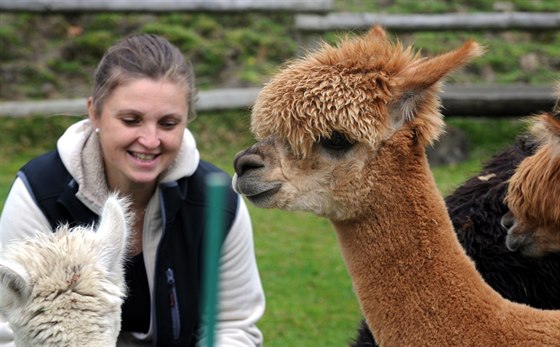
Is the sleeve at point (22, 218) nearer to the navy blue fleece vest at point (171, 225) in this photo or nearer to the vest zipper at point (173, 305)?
the navy blue fleece vest at point (171, 225)

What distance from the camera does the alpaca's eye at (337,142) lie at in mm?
2643

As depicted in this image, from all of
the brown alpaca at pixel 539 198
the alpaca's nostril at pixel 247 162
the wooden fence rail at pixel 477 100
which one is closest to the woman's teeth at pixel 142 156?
the alpaca's nostril at pixel 247 162

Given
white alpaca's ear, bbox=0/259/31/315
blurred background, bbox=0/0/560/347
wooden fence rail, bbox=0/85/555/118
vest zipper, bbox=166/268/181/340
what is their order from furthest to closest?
wooden fence rail, bbox=0/85/555/118 → blurred background, bbox=0/0/560/347 → vest zipper, bbox=166/268/181/340 → white alpaca's ear, bbox=0/259/31/315

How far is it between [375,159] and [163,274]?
96 cm

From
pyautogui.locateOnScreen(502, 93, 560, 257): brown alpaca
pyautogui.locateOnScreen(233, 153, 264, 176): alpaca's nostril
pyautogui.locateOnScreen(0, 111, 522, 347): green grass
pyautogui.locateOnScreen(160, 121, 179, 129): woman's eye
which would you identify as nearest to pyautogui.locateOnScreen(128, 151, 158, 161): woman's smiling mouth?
pyautogui.locateOnScreen(160, 121, 179, 129): woman's eye

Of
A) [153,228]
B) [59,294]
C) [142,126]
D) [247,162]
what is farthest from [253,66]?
[59,294]

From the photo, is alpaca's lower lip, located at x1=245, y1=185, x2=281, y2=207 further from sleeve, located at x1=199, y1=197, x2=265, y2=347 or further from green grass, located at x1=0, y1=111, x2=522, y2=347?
green grass, located at x1=0, y1=111, x2=522, y2=347

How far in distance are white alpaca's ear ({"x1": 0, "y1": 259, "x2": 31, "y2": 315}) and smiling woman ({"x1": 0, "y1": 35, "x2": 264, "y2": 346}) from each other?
2.88 ft

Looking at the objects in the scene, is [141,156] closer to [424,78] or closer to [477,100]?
[424,78]

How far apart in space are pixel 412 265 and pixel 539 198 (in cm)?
52

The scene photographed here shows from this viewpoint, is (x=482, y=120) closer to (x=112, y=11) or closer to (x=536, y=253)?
(x=112, y=11)

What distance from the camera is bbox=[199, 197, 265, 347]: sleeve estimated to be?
11.2 ft

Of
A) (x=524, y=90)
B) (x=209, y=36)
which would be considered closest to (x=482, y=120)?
(x=524, y=90)

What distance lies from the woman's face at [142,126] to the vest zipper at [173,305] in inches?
13.2
